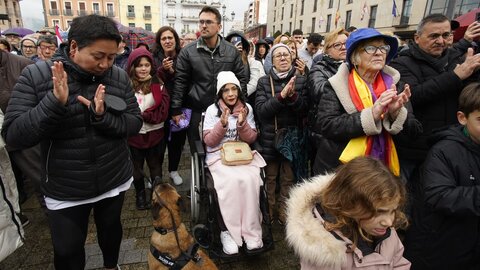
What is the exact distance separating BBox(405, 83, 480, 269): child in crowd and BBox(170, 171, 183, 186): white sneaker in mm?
3350

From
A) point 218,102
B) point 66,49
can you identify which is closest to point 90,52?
point 66,49

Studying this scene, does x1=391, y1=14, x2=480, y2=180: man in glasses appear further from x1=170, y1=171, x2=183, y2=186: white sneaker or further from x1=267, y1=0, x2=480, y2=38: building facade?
x1=267, y1=0, x2=480, y2=38: building facade

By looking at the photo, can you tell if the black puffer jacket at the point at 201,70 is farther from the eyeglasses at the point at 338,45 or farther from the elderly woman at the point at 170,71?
the eyeglasses at the point at 338,45

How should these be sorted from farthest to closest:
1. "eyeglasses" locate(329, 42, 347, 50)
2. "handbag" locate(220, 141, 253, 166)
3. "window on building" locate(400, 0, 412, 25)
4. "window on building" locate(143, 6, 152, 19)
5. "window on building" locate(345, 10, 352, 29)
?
"window on building" locate(143, 6, 152, 19) < "window on building" locate(345, 10, 352, 29) < "window on building" locate(400, 0, 412, 25) < "eyeglasses" locate(329, 42, 347, 50) < "handbag" locate(220, 141, 253, 166)

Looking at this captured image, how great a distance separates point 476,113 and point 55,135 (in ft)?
9.13

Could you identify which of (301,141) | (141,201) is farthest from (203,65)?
(141,201)

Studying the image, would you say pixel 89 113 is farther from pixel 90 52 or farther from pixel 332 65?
pixel 332 65

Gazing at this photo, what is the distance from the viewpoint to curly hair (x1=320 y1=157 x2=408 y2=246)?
139 centimetres

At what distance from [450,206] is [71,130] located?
98.7 inches

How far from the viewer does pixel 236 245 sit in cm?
264

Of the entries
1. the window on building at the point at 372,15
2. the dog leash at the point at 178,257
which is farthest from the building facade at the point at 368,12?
the dog leash at the point at 178,257

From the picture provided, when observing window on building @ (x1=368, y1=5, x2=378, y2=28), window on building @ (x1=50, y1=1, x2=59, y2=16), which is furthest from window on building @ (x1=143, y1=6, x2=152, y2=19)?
window on building @ (x1=368, y1=5, x2=378, y2=28)

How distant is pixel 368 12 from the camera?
82.8 feet

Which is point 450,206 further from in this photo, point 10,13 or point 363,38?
point 10,13
